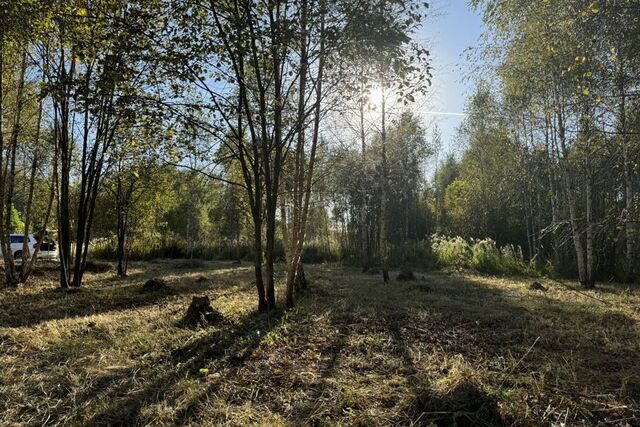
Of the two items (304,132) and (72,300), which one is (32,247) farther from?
(304,132)

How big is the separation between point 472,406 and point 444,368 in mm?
765

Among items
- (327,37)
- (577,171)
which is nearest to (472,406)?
(327,37)

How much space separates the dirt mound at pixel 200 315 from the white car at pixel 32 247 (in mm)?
14244

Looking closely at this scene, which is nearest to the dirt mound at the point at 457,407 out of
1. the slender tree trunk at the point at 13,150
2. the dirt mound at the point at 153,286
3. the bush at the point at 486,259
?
the dirt mound at the point at 153,286

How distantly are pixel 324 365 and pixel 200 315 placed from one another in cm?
207

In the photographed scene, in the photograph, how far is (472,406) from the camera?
279cm

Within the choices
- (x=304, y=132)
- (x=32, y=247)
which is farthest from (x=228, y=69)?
(x=32, y=247)

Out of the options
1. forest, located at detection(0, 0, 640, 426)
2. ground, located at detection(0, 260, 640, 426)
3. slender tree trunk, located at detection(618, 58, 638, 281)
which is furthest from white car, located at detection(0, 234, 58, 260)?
slender tree trunk, located at detection(618, 58, 638, 281)

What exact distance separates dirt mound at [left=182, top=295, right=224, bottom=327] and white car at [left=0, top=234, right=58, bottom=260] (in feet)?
46.7

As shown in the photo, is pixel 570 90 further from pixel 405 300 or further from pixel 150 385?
pixel 150 385

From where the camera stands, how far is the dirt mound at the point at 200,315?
5.07 meters

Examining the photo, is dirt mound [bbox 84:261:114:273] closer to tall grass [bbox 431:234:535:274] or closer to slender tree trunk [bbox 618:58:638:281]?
tall grass [bbox 431:234:535:274]

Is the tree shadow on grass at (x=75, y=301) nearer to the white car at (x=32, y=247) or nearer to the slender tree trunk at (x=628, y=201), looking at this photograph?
the slender tree trunk at (x=628, y=201)

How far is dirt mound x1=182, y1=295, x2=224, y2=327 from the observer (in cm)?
507
